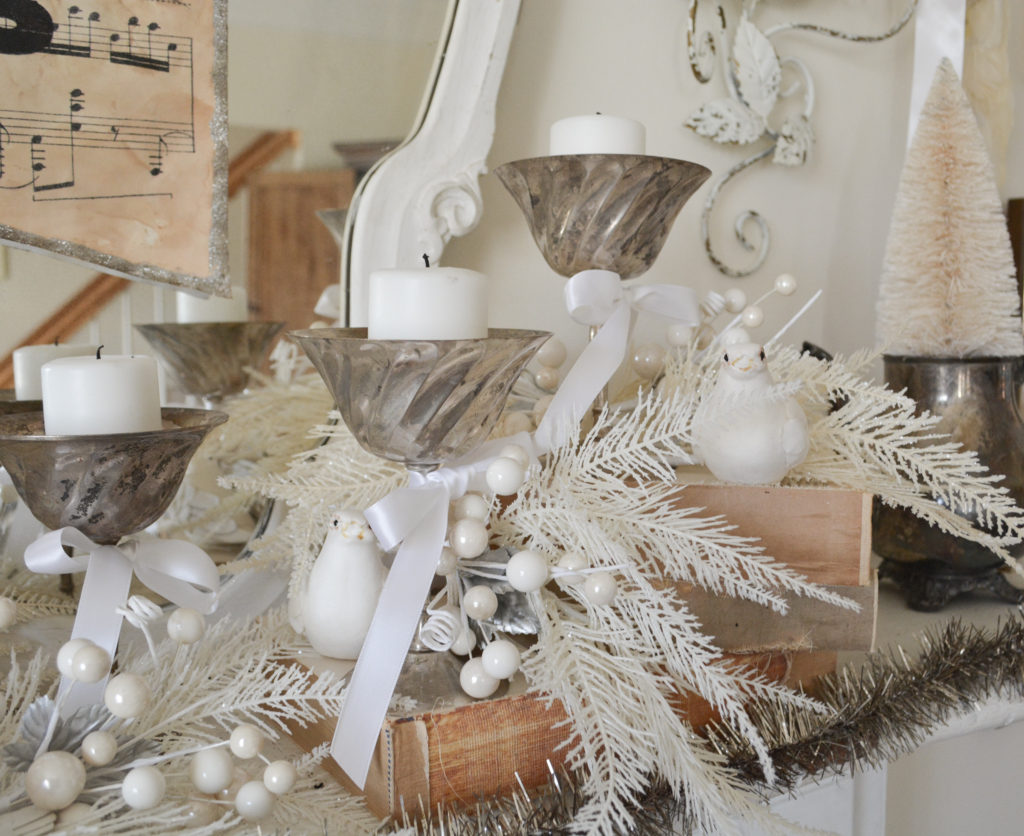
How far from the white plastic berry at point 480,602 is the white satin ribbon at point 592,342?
96 mm

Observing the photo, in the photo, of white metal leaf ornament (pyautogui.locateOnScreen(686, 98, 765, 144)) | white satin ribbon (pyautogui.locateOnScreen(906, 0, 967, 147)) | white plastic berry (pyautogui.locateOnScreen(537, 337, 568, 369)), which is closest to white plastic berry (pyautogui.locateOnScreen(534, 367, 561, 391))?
white plastic berry (pyautogui.locateOnScreen(537, 337, 568, 369))

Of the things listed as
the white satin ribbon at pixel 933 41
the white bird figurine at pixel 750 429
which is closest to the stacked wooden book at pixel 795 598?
the white bird figurine at pixel 750 429

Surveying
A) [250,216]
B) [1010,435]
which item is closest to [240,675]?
[250,216]

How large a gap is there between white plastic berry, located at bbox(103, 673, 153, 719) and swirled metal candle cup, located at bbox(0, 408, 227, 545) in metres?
A: 0.08

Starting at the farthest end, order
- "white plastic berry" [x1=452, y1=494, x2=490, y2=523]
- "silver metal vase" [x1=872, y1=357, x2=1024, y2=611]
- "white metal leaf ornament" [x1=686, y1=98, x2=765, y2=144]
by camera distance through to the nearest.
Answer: "white metal leaf ornament" [x1=686, y1=98, x2=765, y2=144]
"silver metal vase" [x1=872, y1=357, x2=1024, y2=611]
"white plastic berry" [x1=452, y1=494, x2=490, y2=523]

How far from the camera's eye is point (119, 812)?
392 mm

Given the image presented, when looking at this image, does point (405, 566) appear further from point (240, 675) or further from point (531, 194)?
point (531, 194)

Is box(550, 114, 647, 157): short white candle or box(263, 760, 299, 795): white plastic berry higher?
box(550, 114, 647, 157): short white candle

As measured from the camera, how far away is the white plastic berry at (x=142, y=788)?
0.36m

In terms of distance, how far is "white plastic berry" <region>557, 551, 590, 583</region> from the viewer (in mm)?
454

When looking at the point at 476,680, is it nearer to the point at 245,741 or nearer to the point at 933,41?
the point at 245,741

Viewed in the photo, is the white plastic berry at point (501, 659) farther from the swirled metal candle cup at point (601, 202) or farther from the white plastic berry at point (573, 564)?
the swirled metal candle cup at point (601, 202)

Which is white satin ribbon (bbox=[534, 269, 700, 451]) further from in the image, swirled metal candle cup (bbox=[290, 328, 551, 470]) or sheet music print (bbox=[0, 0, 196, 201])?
sheet music print (bbox=[0, 0, 196, 201])

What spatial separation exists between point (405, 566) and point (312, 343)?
12cm
